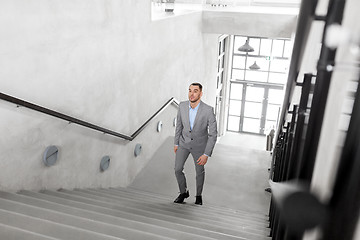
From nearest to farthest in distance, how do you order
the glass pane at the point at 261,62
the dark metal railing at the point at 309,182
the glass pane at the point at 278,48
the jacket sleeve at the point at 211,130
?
the dark metal railing at the point at 309,182, the jacket sleeve at the point at 211,130, the glass pane at the point at 278,48, the glass pane at the point at 261,62

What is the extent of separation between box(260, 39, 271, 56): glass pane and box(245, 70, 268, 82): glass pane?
1059mm

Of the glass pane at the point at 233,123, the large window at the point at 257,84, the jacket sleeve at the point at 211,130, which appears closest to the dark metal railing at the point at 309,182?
the jacket sleeve at the point at 211,130

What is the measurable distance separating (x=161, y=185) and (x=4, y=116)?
10.1 feet

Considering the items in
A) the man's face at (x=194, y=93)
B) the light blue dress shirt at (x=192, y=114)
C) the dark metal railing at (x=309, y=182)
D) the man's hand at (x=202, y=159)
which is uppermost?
the dark metal railing at (x=309, y=182)

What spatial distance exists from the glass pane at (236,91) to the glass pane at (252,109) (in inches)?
24.7

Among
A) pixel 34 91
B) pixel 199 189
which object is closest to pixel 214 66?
pixel 199 189

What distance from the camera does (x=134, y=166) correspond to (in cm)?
568

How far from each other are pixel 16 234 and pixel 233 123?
1742 centimetres

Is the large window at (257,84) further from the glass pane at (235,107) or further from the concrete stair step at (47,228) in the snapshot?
the concrete stair step at (47,228)

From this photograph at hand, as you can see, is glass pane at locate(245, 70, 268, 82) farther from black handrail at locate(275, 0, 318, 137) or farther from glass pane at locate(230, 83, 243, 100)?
black handrail at locate(275, 0, 318, 137)

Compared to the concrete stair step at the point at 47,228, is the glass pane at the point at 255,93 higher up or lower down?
lower down

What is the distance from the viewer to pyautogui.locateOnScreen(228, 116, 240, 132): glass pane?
1895 cm

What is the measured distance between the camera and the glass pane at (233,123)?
19.0 m

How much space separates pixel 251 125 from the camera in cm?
1877
